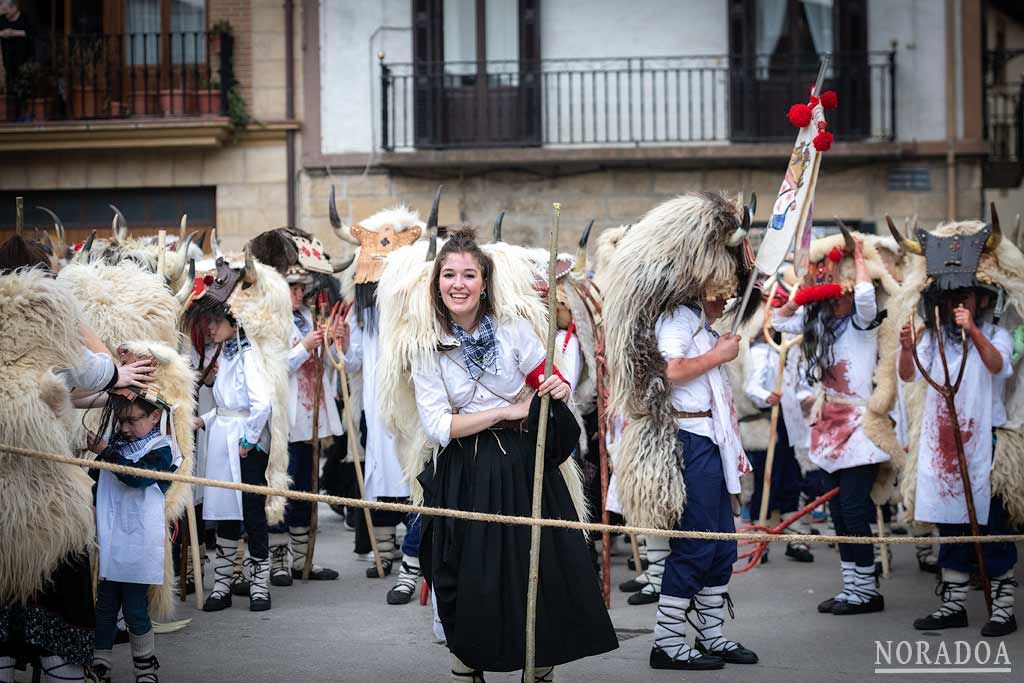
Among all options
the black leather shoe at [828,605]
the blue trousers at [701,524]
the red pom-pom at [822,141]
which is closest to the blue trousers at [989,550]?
the black leather shoe at [828,605]

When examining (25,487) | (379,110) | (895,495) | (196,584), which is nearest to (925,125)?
(379,110)

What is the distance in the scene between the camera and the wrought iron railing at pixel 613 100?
53.7 feet

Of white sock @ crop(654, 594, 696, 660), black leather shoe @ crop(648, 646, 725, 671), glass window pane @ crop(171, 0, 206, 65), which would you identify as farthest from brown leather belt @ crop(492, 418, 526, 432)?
glass window pane @ crop(171, 0, 206, 65)

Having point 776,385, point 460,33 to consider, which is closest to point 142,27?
point 460,33

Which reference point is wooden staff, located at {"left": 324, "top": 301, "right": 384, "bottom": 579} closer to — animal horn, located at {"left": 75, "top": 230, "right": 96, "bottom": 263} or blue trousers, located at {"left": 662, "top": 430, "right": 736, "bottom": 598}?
animal horn, located at {"left": 75, "top": 230, "right": 96, "bottom": 263}

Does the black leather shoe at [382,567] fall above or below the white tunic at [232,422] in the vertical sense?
below

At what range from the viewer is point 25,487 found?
4.71 m

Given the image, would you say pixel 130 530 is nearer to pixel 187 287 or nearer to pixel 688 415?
pixel 187 287

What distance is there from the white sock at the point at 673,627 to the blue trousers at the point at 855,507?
5.37 ft

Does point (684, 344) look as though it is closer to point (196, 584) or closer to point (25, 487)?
point (25, 487)

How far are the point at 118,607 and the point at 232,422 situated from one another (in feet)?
6.28

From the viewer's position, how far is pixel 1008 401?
6.74m

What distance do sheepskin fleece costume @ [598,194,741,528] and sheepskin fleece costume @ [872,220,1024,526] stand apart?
1.38 m

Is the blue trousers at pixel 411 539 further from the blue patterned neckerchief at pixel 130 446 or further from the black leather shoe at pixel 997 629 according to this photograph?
the black leather shoe at pixel 997 629
